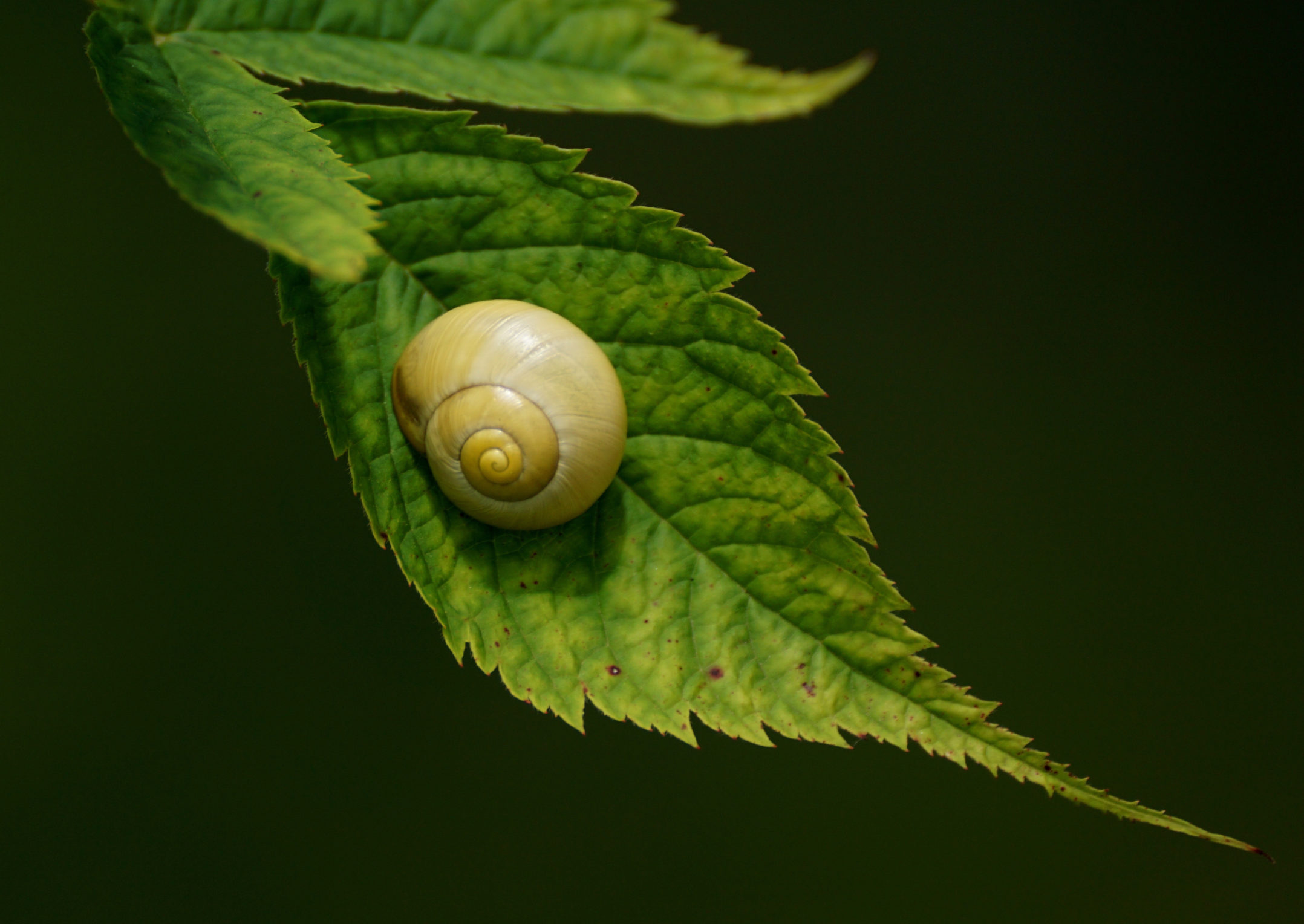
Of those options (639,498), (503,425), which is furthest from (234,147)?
(639,498)

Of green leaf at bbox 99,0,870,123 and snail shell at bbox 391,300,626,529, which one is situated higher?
green leaf at bbox 99,0,870,123

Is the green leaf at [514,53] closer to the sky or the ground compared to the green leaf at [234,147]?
closer to the sky

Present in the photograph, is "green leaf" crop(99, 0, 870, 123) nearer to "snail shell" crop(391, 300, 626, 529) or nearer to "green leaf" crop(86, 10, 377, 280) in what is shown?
"green leaf" crop(86, 10, 377, 280)

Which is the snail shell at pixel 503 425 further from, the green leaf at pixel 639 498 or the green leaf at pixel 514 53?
the green leaf at pixel 514 53

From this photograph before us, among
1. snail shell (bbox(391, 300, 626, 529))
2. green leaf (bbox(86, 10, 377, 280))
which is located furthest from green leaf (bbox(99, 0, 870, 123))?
snail shell (bbox(391, 300, 626, 529))

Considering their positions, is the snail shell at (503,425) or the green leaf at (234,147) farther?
the snail shell at (503,425)

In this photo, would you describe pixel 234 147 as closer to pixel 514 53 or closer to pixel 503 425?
pixel 514 53

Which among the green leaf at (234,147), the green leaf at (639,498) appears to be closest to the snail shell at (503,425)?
the green leaf at (639,498)
